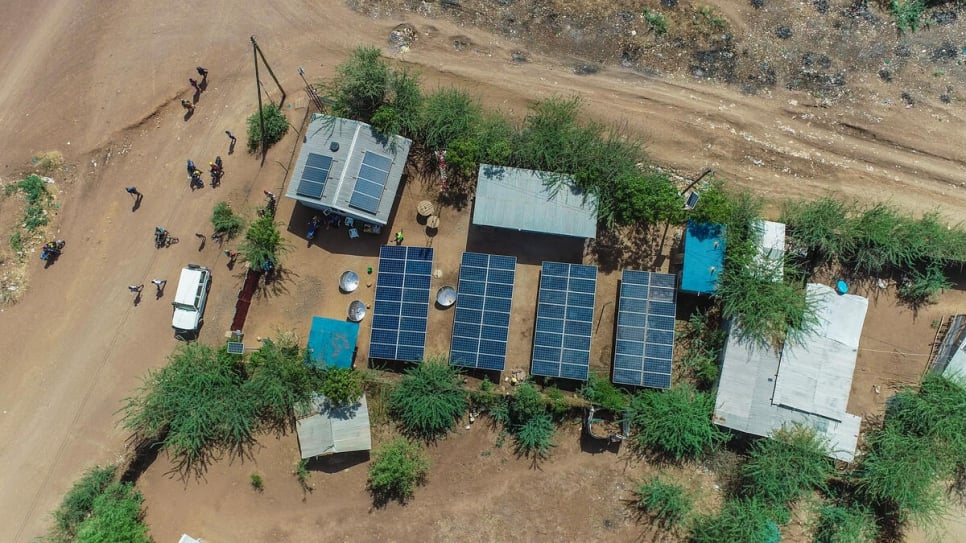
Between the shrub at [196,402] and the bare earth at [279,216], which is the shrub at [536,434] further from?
the shrub at [196,402]

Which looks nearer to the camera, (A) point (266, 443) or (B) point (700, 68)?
(A) point (266, 443)

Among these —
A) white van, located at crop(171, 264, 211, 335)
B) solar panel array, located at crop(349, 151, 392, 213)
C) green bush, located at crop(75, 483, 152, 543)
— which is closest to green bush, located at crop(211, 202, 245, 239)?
white van, located at crop(171, 264, 211, 335)

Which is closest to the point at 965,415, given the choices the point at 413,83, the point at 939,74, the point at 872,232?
the point at 872,232

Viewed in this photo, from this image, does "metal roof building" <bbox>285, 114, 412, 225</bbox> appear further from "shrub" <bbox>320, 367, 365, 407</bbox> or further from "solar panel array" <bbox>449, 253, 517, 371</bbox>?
"shrub" <bbox>320, 367, 365, 407</bbox>

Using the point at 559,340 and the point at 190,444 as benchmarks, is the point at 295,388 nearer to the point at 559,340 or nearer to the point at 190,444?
the point at 190,444

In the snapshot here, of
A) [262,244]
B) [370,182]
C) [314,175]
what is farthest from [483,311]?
[262,244]
